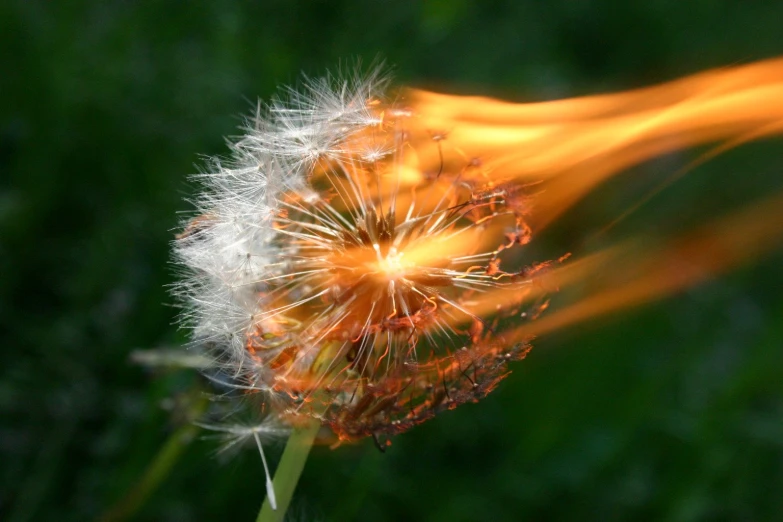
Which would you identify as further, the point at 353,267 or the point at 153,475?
the point at 153,475

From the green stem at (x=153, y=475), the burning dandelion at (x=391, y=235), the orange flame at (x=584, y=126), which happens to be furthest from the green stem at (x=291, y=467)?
the green stem at (x=153, y=475)

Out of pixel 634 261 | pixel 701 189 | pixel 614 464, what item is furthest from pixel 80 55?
pixel 701 189

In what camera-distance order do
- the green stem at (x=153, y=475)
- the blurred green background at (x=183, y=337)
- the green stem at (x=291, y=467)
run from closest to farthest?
the green stem at (x=291, y=467) < the green stem at (x=153, y=475) < the blurred green background at (x=183, y=337)

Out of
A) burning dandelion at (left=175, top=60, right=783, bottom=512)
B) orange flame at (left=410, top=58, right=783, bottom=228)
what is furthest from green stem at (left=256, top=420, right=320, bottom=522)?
orange flame at (left=410, top=58, right=783, bottom=228)

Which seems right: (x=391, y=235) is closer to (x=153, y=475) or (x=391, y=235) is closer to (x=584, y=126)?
(x=584, y=126)

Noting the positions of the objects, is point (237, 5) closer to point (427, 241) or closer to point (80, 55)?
point (80, 55)

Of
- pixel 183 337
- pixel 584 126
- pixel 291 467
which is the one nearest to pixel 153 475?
pixel 183 337

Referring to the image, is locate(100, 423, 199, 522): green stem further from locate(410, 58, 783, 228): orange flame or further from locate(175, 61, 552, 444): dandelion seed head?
locate(410, 58, 783, 228): orange flame

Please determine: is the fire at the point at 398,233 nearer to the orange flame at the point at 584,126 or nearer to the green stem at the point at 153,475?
the orange flame at the point at 584,126
